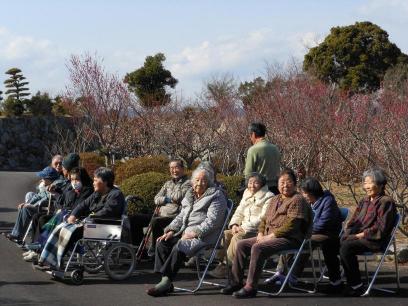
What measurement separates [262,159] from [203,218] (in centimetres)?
126

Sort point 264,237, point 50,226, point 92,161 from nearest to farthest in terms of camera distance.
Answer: point 264,237 < point 50,226 < point 92,161

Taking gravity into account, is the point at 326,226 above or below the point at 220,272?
above

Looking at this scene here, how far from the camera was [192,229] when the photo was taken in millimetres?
8586

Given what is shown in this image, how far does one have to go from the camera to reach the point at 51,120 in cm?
4512

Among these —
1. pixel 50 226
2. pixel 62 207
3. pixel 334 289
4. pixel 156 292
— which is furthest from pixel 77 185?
pixel 334 289

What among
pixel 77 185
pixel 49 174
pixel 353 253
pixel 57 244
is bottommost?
pixel 353 253

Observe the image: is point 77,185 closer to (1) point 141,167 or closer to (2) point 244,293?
(2) point 244,293

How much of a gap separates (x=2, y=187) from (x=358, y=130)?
1384 centimetres

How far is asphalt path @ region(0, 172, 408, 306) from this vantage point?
7836mm

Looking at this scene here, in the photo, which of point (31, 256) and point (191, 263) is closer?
point (191, 263)

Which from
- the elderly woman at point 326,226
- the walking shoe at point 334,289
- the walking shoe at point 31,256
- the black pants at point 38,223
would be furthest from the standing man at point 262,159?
the walking shoe at point 31,256

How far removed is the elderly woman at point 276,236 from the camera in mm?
8016

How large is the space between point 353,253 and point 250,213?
4.33 ft

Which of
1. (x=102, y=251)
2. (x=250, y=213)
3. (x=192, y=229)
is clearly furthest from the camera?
(x=102, y=251)
